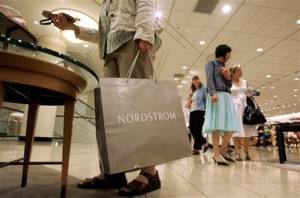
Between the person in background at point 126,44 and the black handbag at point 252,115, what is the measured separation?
2.34 m

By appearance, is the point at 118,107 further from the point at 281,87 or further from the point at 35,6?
the point at 281,87

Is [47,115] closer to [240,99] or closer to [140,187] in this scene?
[240,99]

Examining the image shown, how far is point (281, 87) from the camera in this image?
12836mm

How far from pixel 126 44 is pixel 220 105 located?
1.69 m

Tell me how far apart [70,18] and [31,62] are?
2.06 feet

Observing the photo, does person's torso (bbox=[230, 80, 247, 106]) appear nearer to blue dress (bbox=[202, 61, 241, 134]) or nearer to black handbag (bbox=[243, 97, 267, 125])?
black handbag (bbox=[243, 97, 267, 125])

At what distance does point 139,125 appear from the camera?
39.0 inches

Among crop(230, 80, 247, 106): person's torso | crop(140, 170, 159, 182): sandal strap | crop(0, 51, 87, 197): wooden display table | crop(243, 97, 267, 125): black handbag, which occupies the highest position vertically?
crop(230, 80, 247, 106): person's torso

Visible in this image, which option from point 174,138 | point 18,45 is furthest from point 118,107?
point 18,45

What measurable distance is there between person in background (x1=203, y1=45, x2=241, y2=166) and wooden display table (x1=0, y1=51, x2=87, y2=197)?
73.2 inches

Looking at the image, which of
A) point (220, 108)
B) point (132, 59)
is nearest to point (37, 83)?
point (132, 59)

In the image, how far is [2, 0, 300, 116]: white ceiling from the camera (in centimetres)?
541

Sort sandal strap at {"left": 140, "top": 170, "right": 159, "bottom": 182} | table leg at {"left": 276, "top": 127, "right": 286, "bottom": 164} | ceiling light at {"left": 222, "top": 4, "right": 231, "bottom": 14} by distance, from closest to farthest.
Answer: sandal strap at {"left": 140, "top": 170, "right": 159, "bottom": 182}
table leg at {"left": 276, "top": 127, "right": 286, "bottom": 164}
ceiling light at {"left": 222, "top": 4, "right": 231, "bottom": 14}

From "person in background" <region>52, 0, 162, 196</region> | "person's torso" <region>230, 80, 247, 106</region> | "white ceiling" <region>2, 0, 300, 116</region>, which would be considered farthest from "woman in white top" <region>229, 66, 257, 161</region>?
"white ceiling" <region>2, 0, 300, 116</region>
